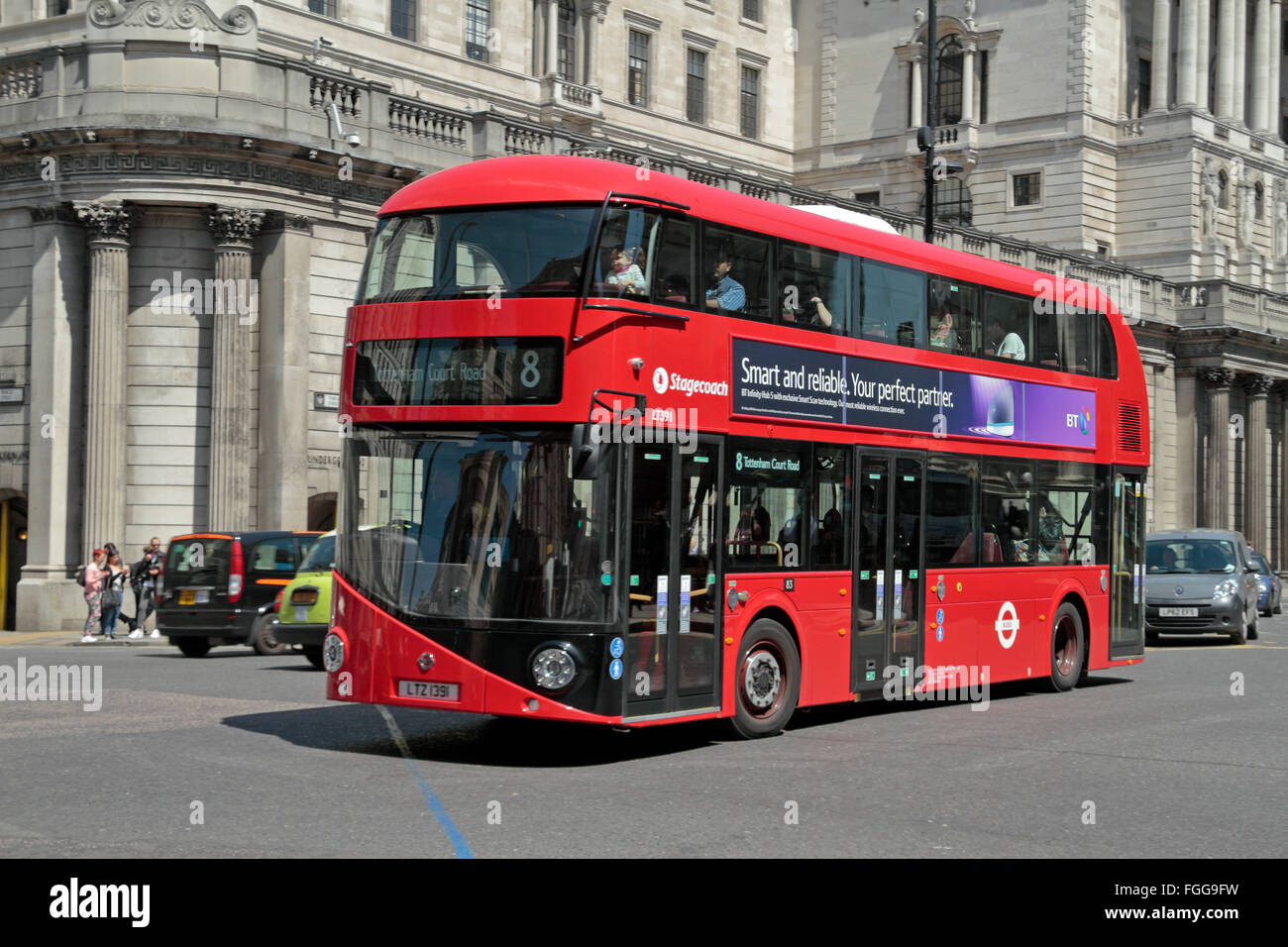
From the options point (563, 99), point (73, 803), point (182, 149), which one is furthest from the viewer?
point (563, 99)

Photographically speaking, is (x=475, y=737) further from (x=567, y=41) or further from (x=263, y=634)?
(x=567, y=41)

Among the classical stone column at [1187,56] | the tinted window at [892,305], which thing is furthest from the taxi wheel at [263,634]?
the classical stone column at [1187,56]

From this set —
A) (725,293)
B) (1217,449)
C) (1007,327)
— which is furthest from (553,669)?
(1217,449)

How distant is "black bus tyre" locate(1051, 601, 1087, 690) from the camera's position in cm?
1938

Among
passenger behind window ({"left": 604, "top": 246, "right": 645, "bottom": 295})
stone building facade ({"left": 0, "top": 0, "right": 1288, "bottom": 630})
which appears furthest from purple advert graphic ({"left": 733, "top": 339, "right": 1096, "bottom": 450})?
stone building facade ({"left": 0, "top": 0, "right": 1288, "bottom": 630})

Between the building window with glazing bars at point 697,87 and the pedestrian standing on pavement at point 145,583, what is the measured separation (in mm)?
34377

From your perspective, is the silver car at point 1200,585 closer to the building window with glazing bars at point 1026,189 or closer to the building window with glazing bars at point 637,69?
the building window with glazing bars at point 637,69

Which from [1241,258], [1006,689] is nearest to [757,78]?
[1241,258]

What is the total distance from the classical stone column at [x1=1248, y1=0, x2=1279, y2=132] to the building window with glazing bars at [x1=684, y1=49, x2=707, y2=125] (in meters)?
24.4

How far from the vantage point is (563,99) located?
52312mm

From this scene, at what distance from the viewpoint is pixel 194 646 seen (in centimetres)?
2534

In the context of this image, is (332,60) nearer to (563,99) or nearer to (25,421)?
(563,99)

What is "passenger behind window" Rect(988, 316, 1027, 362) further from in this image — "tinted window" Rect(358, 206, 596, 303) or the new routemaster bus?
"tinted window" Rect(358, 206, 596, 303)
